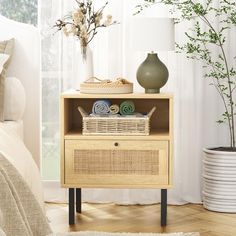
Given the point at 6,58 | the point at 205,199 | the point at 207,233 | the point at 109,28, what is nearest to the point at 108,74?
the point at 109,28

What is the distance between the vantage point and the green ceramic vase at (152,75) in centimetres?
394

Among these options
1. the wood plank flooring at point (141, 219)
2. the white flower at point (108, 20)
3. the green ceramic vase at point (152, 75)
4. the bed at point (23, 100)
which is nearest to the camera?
the bed at point (23, 100)

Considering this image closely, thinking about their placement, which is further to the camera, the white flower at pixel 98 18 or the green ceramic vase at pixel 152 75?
the white flower at pixel 98 18

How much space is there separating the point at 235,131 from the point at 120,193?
846mm

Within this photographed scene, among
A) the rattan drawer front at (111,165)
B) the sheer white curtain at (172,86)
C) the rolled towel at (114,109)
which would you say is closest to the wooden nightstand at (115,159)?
the rattan drawer front at (111,165)

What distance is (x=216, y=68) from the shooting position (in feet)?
14.3

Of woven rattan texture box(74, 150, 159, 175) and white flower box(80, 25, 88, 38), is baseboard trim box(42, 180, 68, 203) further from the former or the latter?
white flower box(80, 25, 88, 38)

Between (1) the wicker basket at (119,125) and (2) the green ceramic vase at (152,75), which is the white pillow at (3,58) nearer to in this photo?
(1) the wicker basket at (119,125)

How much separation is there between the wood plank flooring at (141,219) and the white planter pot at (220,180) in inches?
2.6

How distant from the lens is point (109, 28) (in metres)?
4.45

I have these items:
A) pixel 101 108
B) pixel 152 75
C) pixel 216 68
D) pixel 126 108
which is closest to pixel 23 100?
pixel 101 108

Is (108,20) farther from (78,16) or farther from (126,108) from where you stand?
(126,108)

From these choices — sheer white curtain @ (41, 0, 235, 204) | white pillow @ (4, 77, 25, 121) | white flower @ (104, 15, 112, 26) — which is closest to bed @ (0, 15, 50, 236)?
white pillow @ (4, 77, 25, 121)

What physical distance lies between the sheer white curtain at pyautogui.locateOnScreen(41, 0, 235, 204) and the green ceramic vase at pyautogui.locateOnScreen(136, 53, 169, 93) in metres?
0.46
